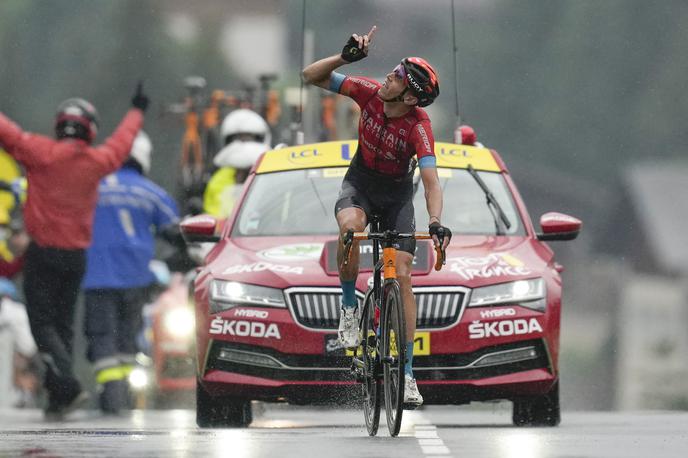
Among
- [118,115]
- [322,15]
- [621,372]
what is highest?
[322,15]

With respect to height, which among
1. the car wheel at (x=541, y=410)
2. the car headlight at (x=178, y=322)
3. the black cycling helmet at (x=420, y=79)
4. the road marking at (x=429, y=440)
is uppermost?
the black cycling helmet at (x=420, y=79)

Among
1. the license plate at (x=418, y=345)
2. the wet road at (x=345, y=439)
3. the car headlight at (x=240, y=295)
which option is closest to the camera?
the wet road at (x=345, y=439)

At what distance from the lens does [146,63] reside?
78.9m

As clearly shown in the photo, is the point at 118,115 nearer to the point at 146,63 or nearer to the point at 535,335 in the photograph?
the point at 146,63

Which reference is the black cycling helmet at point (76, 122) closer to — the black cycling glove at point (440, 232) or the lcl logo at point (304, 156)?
the lcl logo at point (304, 156)

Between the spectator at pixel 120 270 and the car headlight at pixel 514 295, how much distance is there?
13.6 feet

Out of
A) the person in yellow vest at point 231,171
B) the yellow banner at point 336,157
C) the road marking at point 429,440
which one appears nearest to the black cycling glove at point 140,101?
the person in yellow vest at point 231,171

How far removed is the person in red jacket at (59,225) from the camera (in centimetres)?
1703

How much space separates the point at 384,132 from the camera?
13.2 meters

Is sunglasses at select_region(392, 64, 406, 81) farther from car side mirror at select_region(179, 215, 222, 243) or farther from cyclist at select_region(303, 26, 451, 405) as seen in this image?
car side mirror at select_region(179, 215, 222, 243)

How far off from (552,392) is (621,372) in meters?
63.1

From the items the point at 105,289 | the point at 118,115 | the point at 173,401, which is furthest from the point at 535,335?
the point at 118,115

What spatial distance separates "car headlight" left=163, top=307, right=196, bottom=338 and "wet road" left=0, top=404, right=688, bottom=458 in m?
4.47

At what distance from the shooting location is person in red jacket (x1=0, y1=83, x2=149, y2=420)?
17031mm
